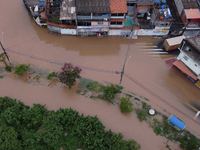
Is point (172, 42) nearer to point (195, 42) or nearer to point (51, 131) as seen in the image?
point (195, 42)

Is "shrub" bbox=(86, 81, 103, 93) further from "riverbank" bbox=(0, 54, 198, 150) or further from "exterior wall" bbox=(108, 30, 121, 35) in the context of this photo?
"exterior wall" bbox=(108, 30, 121, 35)

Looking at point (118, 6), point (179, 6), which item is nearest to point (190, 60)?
point (179, 6)

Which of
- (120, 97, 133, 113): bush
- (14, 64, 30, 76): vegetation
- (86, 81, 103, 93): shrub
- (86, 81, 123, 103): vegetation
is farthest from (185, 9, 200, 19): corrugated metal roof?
(14, 64, 30, 76): vegetation

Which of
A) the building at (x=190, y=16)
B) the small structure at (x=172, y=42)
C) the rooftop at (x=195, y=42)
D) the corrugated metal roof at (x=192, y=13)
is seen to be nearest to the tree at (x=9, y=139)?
the rooftop at (x=195, y=42)

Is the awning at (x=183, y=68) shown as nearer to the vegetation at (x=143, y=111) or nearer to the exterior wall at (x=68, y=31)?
the vegetation at (x=143, y=111)

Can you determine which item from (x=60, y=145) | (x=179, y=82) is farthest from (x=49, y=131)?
(x=179, y=82)

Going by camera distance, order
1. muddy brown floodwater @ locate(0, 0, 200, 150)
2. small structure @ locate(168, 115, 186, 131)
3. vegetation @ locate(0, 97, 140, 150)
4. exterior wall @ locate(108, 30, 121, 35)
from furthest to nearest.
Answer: exterior wall @ locate(108, 30, 121, 35) < muddy brown floodwater @ locate(0, 0, 200, 150) < small structure @ locate(168, 115, 186, 131) < vegetation @ locate(0, 97, 140, 150)
